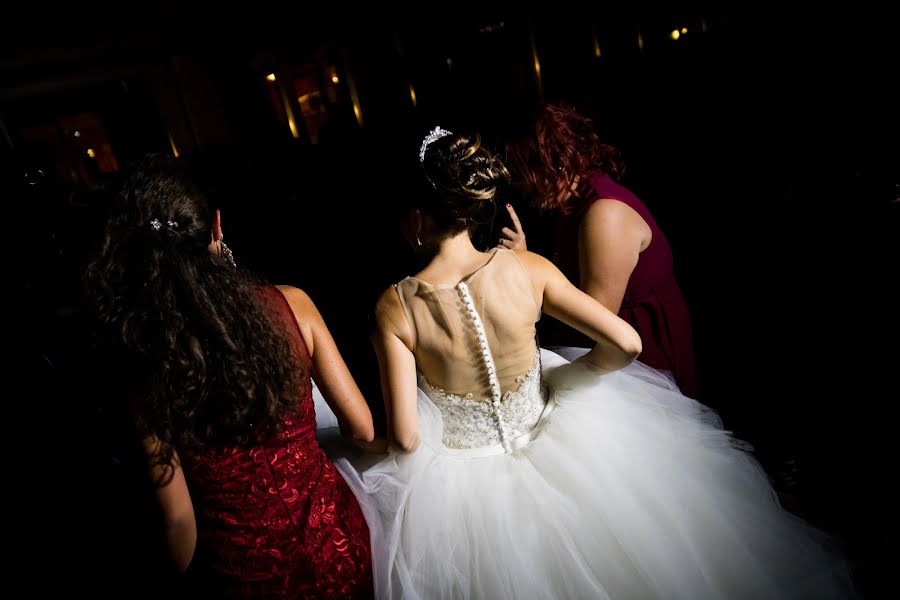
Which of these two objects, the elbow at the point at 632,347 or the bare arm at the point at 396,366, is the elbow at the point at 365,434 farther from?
the elbow at the point at 632,347

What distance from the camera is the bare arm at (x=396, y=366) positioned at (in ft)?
3.59

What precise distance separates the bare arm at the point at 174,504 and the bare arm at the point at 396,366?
0.45 meters

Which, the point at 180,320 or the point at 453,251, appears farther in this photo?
the point at 453,251

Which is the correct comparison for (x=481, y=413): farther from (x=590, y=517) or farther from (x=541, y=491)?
(x=590, y=517)

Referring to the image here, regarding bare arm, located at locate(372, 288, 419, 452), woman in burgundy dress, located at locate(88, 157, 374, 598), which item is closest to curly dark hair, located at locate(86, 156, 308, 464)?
woman in burgundy dress, located at locate(88, 157, 374, 598)

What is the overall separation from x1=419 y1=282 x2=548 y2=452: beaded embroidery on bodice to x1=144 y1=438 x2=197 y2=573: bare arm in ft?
1.90

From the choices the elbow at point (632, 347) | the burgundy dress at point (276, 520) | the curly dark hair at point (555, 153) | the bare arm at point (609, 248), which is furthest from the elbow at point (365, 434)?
the curly dark hair at point (555, 153)

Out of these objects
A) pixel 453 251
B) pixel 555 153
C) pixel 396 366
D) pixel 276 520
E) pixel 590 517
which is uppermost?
pixel 555 153

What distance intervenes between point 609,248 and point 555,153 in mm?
397

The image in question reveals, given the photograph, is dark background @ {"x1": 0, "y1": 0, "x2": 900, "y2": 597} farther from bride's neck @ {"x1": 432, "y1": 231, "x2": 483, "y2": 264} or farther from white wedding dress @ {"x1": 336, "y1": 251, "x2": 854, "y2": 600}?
white wedding dress @ {"x1": 336, "y1": 251, "x2": 854, "y2": 600}

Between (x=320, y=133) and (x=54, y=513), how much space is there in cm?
461

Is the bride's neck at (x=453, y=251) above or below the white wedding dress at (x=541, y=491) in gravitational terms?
above

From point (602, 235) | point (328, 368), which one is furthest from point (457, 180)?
point (602, 235)

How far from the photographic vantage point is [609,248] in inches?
59.7
